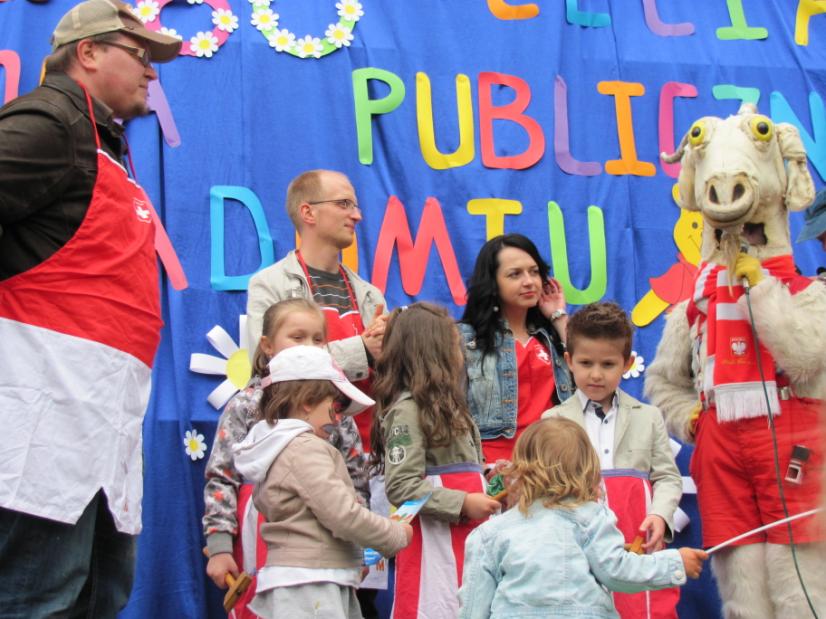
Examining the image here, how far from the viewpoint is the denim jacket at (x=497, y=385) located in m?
3.61

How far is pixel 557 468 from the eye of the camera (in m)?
2.63

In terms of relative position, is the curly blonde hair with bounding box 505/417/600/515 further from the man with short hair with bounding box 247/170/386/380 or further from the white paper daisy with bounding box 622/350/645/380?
the white paper daisy with bounding box 622/350/645/380

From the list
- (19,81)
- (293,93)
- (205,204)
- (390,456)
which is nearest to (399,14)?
(293,93)

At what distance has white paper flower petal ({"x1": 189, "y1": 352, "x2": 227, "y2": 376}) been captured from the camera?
402 cm

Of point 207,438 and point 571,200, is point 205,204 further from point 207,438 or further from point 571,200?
point 571,200

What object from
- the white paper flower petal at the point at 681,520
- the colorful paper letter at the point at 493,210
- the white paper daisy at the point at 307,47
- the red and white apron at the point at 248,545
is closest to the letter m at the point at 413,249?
the colorful paper letter at the point at 493,210

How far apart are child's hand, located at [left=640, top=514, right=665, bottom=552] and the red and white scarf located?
422 millimetres

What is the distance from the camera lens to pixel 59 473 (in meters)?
2.31

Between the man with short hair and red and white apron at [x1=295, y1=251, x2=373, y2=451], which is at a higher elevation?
the man with short hair

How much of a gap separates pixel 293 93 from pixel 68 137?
207 centimetres

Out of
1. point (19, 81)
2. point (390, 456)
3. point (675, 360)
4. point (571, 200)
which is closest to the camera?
point (390, 456)

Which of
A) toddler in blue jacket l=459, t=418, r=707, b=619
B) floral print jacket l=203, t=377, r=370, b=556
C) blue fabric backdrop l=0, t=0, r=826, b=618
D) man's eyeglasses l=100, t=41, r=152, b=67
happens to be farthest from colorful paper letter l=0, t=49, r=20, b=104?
toddler in blue jacket l=459, t=418, r=707, b=619

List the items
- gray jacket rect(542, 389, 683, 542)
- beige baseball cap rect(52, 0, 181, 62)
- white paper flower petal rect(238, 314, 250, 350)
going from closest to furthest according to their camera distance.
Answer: beige baseball cap rect(52, 0, 181, 62) → gray jacket rect(542, 389, 683, 542) → white paper flower petal rect(238, 314, 250, 350)

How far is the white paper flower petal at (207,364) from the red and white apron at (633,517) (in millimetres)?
1469
